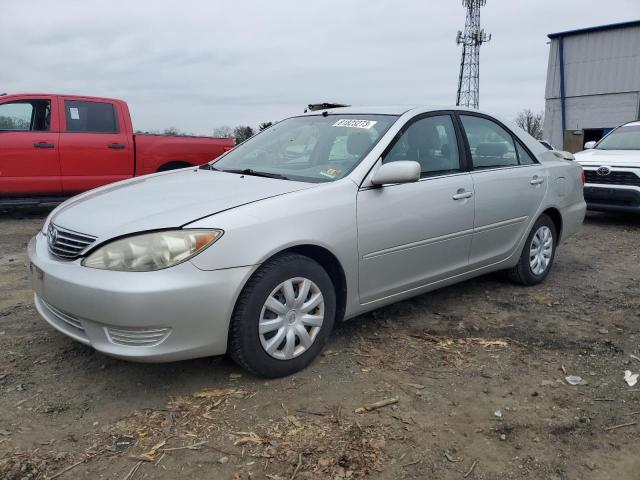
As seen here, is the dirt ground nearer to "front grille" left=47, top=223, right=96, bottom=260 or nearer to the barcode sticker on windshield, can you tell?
"front grille" left=47, top=223, right=96, bottom=260

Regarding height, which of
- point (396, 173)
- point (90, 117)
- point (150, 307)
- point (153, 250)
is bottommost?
point (150, 307)

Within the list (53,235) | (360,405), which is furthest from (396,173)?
(53,235)

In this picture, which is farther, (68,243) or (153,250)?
(68,243)

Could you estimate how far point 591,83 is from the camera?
19.6 metres

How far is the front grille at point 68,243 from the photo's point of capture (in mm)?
2803

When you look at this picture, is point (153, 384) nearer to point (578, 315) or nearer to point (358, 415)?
point (358, 415)

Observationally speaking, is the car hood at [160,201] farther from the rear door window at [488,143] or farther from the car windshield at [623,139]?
the car windshield at [623,139]

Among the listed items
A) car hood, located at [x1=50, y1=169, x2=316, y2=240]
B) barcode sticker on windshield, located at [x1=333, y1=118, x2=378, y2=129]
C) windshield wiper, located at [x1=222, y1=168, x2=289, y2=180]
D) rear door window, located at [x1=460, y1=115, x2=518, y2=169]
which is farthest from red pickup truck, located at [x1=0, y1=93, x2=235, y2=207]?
rear door window, located at [x1=460, y1=115, x2=518, y2=169]

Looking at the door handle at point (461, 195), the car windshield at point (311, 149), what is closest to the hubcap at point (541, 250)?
the door handle at point (461, 195)

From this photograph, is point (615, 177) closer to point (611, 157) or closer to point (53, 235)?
point (611, 157)

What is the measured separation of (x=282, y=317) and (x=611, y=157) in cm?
731

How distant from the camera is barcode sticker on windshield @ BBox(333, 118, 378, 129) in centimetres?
377

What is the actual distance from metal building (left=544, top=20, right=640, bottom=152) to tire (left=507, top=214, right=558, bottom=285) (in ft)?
50.5

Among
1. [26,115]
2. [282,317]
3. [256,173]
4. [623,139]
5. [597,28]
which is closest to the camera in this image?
[282,317]
